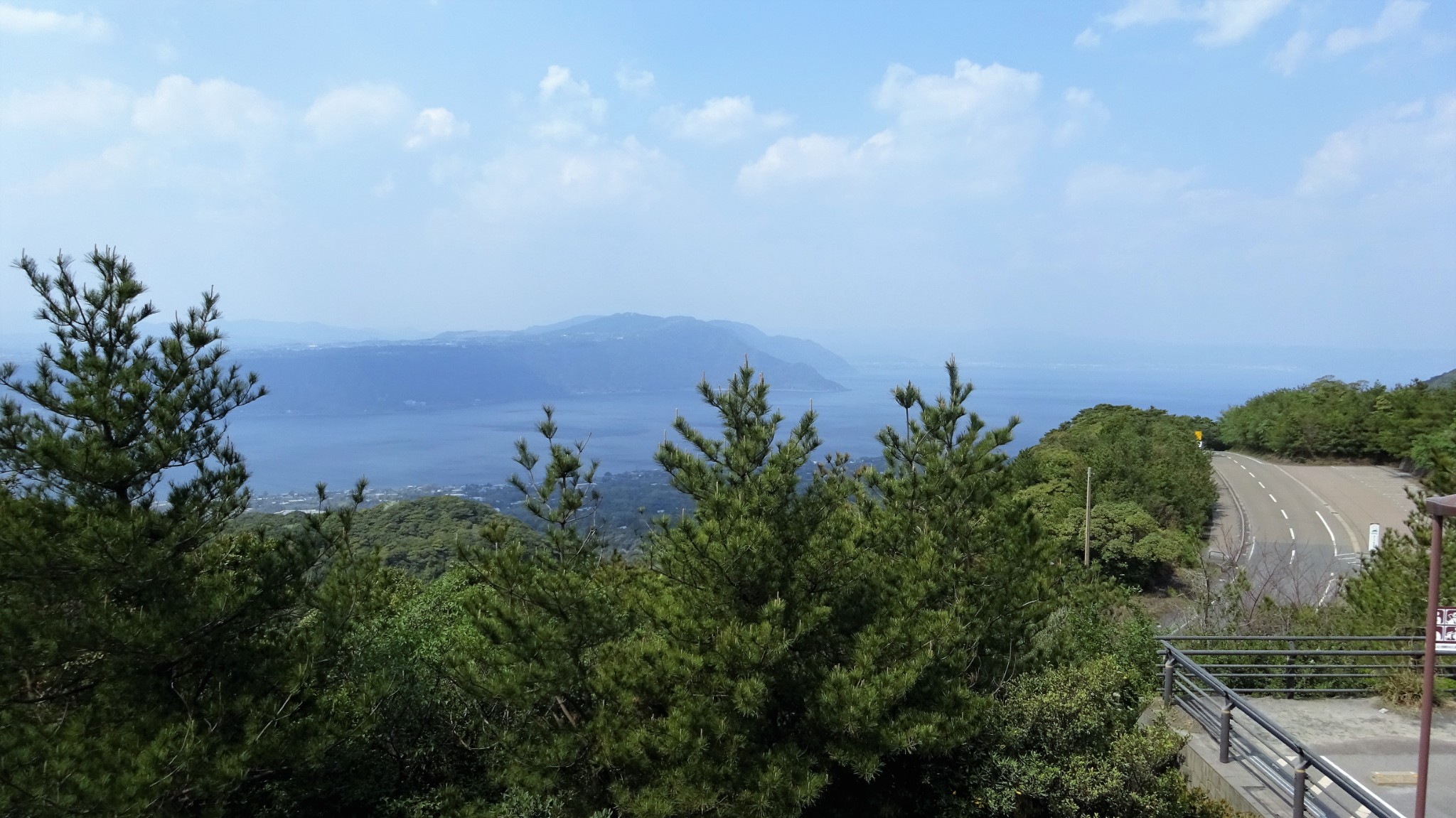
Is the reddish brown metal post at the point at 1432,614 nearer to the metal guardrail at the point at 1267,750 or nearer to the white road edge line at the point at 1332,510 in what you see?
the metal guardrail at the point at 1267,750

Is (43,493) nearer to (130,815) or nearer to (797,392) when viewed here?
(130,815)

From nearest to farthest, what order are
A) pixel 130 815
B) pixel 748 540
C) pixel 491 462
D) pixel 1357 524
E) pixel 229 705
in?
pixel 130 815 < pixel 229 705 < pixel 748 540 < pixel 1357 524 < pixel 491 462

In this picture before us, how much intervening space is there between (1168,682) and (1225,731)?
1.42 m

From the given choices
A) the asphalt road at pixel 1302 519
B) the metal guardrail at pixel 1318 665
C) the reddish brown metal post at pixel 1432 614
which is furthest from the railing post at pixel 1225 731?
the asphalt road at pixel 1302 519

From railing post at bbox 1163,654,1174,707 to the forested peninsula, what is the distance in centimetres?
47

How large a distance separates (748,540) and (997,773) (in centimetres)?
341

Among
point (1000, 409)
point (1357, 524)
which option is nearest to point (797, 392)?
point (1000, 409)

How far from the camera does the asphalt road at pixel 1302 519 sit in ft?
65.4

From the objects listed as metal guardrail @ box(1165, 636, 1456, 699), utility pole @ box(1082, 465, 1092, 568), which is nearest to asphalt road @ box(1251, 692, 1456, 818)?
metal guardrail @ box(1165, 636, 1456, 699)

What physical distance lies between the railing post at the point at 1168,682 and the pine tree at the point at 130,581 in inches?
355

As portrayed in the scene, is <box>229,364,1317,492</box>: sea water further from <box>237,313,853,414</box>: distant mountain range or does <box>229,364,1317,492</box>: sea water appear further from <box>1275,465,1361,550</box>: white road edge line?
<box>1275,465,1361,550</box>: white road edge line

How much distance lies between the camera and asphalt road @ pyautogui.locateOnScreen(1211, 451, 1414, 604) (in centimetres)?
1994

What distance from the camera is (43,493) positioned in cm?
674

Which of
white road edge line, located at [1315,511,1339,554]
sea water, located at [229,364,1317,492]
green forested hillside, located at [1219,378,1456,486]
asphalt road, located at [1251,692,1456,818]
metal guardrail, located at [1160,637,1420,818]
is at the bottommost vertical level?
sea water, located at [229,364,1317,492]
